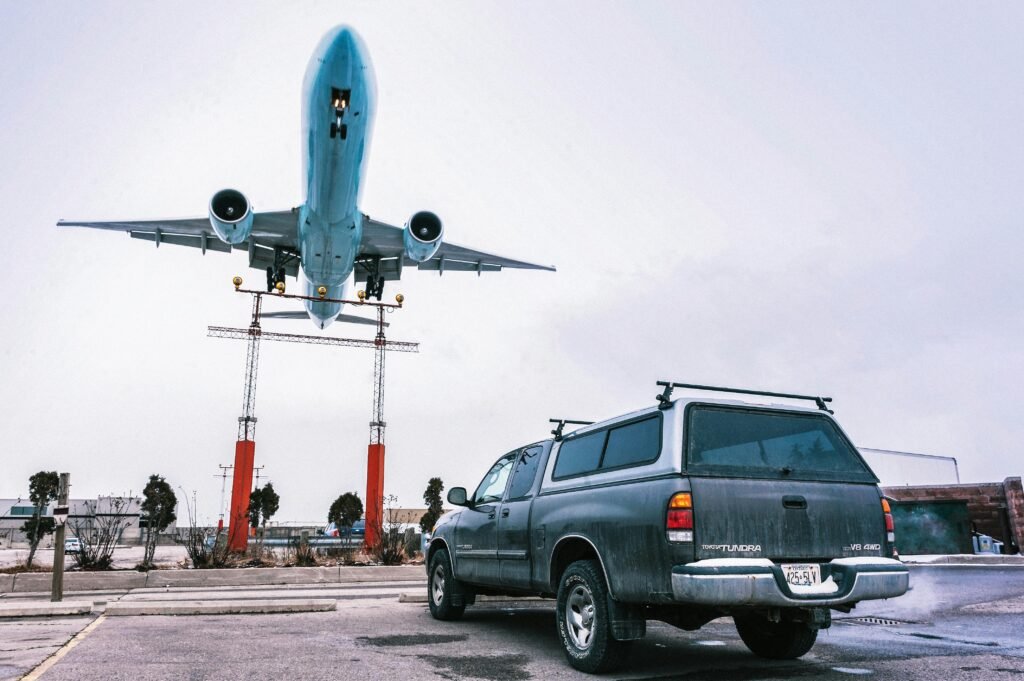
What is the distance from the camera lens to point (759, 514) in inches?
187

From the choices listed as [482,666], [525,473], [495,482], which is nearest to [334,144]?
[495,482]

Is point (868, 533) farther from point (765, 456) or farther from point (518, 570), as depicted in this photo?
point (518, 570)

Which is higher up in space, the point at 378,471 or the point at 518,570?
the point at 378,471

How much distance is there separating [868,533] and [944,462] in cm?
3171

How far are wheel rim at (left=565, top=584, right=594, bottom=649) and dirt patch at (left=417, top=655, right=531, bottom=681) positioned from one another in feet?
1.48

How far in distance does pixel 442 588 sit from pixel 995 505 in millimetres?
21184

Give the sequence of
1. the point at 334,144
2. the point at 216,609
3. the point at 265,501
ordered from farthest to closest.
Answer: the point at 265,501 < the point at 334,144 < the point at 216,609

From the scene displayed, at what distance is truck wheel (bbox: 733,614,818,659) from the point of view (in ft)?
19.0

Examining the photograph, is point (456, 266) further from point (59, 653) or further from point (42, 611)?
point (59, 653)

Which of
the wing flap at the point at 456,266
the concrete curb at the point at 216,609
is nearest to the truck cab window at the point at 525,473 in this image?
the concrete curb at the point at 216,609

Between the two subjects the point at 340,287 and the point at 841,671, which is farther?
the point at 340,287

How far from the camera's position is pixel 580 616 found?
18.1 ft

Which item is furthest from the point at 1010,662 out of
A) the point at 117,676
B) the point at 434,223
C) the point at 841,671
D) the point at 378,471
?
the point at 378,471

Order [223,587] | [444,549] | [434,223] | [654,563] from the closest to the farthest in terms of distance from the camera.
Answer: [654,563], [444,549], [223,587], [434,223]
